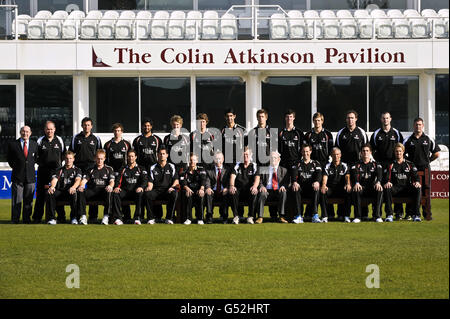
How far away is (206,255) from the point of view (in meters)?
9.27

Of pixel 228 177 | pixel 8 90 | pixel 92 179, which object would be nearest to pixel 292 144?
pixel 228 177

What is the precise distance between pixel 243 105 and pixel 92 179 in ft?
38.3

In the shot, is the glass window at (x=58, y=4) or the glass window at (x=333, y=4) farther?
the glass window at (x=333, y=4)

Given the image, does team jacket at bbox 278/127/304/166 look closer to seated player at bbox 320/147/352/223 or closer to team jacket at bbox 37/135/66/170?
seated player at bbox 320/147/352/223

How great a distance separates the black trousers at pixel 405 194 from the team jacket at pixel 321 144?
49.0 inches

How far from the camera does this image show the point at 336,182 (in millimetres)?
13062

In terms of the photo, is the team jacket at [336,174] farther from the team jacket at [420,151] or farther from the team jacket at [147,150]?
the team jacket at [147,150]

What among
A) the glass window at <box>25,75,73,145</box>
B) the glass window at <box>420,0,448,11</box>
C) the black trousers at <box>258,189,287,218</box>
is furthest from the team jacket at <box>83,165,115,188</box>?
the glass window at <box>420,0,448,11</box>

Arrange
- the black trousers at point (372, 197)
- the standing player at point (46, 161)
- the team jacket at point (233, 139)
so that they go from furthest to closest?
the standing player at point (46, 161)
the team jacket at point (233, 139)
the black trousers at point (372, 197)

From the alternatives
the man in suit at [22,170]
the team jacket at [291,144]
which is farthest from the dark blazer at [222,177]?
the man in suit at [22,170]

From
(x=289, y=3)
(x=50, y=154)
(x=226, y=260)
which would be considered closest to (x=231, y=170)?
(x=50, y=154)

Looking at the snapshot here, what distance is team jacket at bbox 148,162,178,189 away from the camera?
43.3 ft

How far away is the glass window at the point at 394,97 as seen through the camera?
24156mm
